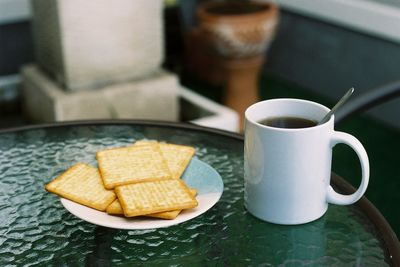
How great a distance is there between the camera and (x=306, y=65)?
3547mm

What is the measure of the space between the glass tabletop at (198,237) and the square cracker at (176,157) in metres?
0.09

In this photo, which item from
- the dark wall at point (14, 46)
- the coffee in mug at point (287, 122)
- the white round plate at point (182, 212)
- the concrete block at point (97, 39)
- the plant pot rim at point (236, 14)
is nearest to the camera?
the white round plate at point (182, 212)

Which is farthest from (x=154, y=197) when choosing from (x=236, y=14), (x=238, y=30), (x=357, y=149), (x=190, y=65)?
(x=190, y=65)

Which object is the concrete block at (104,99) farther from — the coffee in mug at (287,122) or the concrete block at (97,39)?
the coffee in mug at (287,122)

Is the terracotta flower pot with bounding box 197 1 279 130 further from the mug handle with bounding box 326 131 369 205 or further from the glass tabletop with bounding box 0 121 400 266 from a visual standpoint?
the mug handle with bounding box 326 131 369 205

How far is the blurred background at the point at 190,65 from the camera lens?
2.47m

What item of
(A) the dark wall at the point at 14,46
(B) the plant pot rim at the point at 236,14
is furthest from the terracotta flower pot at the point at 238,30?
(A) the dark wall at the point at 14,46

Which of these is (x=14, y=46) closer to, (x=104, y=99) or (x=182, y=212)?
(x=104, y=99)

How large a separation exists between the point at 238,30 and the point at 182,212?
198 cm

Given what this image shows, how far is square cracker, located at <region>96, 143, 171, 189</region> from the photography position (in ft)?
3.70

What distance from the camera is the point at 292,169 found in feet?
3.41

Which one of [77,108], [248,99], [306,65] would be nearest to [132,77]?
[77,108]

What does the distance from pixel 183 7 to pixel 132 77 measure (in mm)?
1201

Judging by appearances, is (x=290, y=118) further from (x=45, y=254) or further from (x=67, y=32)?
(x=67, y=32)
